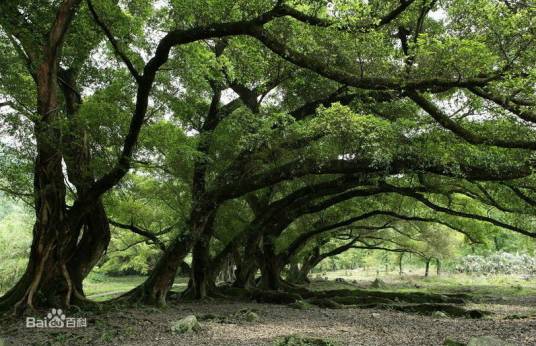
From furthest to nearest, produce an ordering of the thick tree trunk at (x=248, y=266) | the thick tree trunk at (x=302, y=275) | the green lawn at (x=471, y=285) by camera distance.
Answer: the thick tree trunk at (x=302, y=275) → the green lawn at (x=471, y=285) → the thick tree trunk at (x=248, y=266)

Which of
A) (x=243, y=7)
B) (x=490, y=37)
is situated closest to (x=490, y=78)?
(x=490, y=37)

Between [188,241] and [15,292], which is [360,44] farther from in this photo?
[15,292]

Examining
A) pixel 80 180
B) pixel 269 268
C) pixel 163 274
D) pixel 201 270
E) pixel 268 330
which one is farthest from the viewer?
pixel 269 268

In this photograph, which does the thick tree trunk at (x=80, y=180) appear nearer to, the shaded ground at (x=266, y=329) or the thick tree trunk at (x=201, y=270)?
the shaded ground at (x=266, y=329)

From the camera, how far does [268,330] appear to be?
330 inches

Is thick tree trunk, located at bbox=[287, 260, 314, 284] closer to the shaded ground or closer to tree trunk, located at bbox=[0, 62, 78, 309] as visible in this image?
the shaded ground

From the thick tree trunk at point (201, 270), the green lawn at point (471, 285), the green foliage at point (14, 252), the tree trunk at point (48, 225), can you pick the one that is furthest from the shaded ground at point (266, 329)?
the green foliage at point (14, 252)

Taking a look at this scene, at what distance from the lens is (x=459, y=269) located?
39.3m

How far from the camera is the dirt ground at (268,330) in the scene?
6.94 meters

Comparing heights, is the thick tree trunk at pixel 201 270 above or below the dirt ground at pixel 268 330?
above

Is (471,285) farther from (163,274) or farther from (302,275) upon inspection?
(163,274)

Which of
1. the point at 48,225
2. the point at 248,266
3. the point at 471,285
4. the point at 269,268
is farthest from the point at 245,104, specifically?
the point at 471,285

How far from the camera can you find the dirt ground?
694cm

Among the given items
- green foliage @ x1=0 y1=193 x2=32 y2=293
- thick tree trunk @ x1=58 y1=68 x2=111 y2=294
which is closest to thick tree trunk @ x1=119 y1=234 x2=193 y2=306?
thick tree trunk @ x1=58 y1=68 x2=111 y2=294
